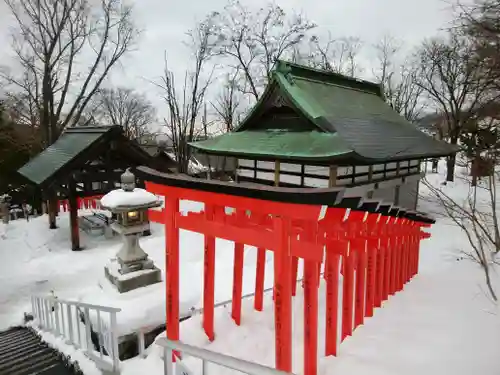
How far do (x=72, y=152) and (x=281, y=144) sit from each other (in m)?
8.87

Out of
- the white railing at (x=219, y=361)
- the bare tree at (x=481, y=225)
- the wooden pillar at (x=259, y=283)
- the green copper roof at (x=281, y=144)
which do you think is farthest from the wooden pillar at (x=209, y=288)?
the bare tree at (x=481, y=225)

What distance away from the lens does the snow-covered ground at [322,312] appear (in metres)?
4.43

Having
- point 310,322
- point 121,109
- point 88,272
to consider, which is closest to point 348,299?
point 310,322

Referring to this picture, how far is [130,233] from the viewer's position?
8.93 m

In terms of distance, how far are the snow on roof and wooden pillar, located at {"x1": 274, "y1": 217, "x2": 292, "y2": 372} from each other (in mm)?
5197

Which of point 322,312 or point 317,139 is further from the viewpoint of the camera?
point 317,139

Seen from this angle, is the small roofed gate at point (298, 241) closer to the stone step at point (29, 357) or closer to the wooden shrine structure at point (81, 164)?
the stone step at point (29, 357)

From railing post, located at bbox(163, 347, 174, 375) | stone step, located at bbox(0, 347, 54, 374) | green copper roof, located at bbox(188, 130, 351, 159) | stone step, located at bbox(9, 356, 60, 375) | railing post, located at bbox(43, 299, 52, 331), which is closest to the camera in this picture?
railing post, located at bbox(163, 347, 174, 375)

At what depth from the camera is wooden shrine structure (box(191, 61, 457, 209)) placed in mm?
8164

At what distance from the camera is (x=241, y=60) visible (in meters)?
21.0

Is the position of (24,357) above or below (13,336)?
above

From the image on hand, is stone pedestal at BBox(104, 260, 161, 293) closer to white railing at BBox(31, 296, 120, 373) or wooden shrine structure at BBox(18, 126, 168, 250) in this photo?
white railing at BBox(31, 296, 120, 373)

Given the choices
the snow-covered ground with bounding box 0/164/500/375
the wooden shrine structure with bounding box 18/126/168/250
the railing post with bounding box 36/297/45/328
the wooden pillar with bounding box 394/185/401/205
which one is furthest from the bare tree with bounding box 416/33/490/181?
the railing post with bounding box 36/297/45/328

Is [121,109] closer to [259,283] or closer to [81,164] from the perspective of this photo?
[81,164]
